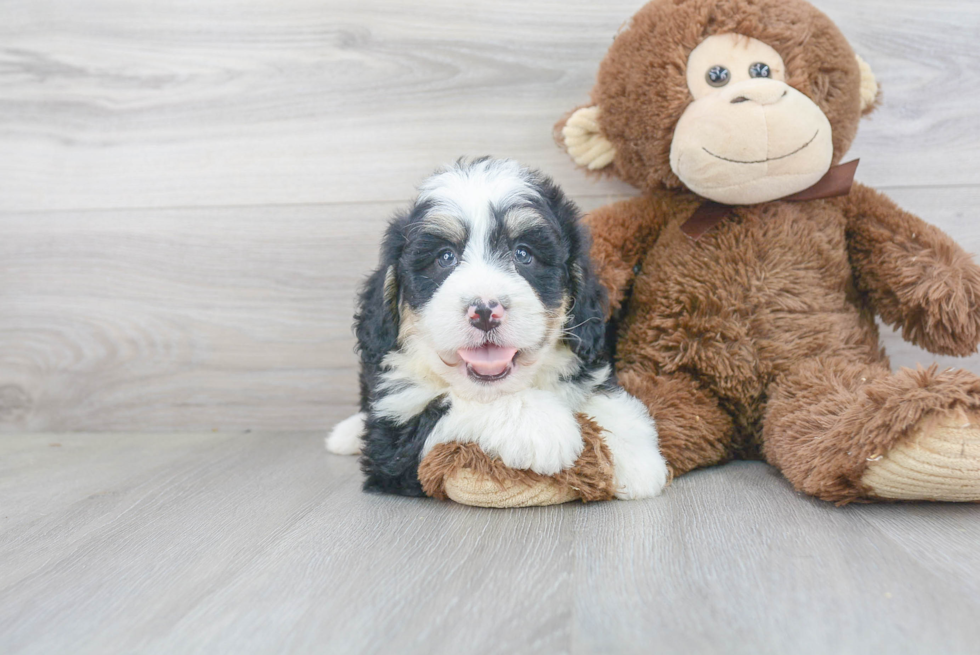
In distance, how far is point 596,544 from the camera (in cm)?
130

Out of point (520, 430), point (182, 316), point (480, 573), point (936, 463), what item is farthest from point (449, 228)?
point (182, 316)

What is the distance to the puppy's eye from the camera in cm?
155

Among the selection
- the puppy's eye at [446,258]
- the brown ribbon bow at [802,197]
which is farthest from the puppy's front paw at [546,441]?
the brown ribbon bow at [802,197]

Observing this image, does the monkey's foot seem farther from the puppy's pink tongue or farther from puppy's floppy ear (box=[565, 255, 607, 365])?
the puppy's pink tongue

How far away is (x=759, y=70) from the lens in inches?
68.8

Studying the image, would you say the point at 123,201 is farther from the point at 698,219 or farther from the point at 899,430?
the point at 899,430

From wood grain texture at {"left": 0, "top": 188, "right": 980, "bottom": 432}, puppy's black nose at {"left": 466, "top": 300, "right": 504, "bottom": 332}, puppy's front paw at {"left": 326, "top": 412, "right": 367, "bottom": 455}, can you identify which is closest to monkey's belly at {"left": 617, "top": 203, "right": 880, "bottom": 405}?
puppy's black nose at {"left": 466, "top": 300, "right": 504, "bottom": 332}

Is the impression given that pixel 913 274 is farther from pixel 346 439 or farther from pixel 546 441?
pixel 346 439

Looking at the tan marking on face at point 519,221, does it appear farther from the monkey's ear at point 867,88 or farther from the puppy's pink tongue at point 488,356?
the monkey's ear at point 867,88

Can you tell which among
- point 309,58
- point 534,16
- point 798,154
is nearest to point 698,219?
point 798,154

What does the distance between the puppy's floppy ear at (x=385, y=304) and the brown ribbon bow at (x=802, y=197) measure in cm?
73

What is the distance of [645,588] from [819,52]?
53.0 inches

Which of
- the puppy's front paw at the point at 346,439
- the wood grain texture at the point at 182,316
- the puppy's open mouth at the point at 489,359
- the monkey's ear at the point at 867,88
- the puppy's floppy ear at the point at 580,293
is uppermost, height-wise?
the monkey's ear at the point at 867,88

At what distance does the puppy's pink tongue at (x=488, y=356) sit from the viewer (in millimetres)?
1483
